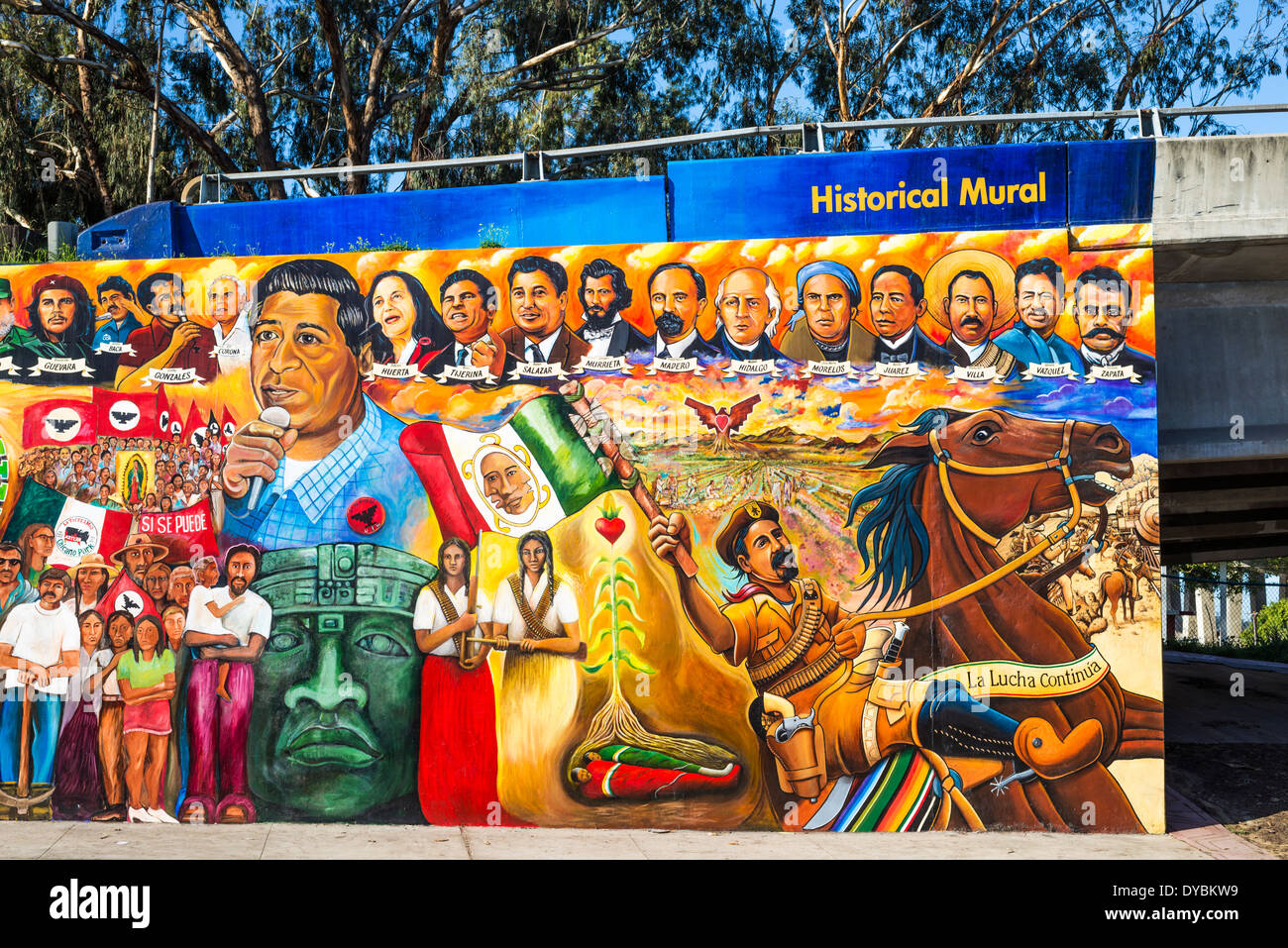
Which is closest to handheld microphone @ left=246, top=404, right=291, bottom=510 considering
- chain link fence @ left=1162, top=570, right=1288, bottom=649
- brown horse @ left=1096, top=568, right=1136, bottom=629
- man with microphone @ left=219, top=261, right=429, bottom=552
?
man with microphone @ left=219, top=261, right=429, bottom=552

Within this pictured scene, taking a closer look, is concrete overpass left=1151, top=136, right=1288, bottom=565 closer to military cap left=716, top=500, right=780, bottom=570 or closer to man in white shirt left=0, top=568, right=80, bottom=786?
military cap left=716, top=500, right=780, bottom=570

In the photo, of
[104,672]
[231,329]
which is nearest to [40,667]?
[104,672]

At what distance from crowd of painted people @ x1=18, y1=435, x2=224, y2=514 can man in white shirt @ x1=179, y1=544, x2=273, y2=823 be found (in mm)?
660

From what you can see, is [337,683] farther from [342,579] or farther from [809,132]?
[809,132]

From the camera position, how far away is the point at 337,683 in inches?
332

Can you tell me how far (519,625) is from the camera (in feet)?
27.6

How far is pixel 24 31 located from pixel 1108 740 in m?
21.2

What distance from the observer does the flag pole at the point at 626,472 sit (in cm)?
838

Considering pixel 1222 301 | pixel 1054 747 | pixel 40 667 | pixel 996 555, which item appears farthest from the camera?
pixel 1222 301

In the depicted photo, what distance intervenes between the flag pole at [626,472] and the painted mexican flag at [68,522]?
381 cm

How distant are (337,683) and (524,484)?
7.17 feet

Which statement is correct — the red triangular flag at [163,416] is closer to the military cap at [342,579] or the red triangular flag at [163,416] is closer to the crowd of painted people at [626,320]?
the crowd of painted people at [626,320]

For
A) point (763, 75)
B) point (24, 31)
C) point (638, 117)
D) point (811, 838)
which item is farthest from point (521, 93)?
point (811, 838)

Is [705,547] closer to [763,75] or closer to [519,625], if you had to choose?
[519,625]
